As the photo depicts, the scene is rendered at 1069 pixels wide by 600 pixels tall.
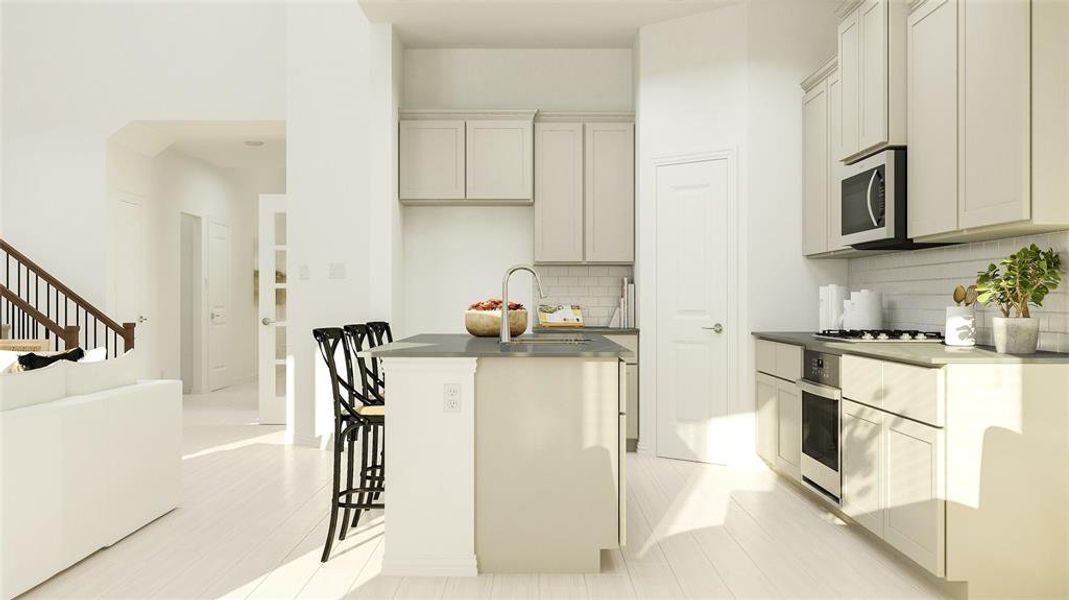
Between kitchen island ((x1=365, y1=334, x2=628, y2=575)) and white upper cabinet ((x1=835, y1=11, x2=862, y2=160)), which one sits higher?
white upper cabinet ((x1=835, y1=11, x2=862, y2=160))

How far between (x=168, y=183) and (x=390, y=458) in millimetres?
6664

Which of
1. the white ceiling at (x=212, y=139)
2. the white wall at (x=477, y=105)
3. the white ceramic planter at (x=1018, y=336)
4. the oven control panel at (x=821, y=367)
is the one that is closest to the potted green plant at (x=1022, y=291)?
the white ceramic planter at (x=1018, y=336)

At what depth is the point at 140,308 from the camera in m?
7.88

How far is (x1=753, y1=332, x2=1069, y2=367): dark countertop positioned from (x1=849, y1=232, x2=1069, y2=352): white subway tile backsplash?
0.21 meters

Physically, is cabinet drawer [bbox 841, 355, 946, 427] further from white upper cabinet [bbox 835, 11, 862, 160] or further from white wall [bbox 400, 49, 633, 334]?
white wall [bbox 400, 49, 633, 334]

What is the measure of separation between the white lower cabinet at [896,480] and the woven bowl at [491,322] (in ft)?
5.53

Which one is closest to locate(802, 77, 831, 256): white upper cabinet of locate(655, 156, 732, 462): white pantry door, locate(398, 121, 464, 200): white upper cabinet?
locate(655, 156, 732, 462): white pantry door

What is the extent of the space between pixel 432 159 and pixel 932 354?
3.98 m

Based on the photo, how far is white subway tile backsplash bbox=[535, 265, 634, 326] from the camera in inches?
248

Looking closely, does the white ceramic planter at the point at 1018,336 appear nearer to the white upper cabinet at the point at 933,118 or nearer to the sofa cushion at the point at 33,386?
the white upper cabinet at the point at 933,118

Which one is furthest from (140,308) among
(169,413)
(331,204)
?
(169,413)

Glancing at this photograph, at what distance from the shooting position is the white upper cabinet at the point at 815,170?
4.85 m

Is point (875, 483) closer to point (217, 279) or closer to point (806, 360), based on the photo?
point (806, 360)

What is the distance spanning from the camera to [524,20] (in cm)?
566
